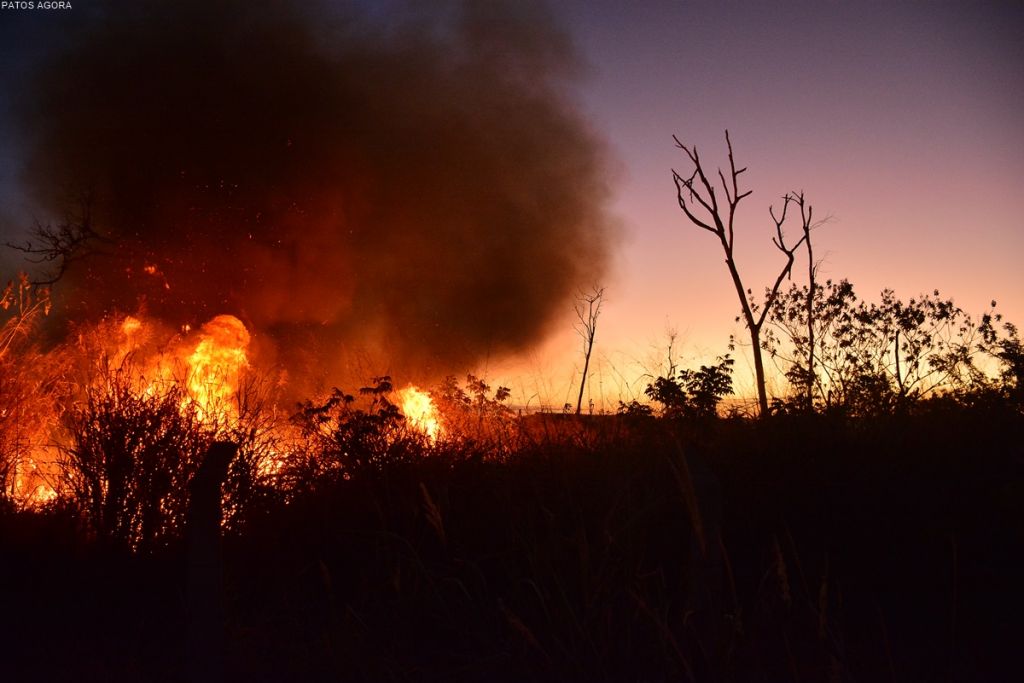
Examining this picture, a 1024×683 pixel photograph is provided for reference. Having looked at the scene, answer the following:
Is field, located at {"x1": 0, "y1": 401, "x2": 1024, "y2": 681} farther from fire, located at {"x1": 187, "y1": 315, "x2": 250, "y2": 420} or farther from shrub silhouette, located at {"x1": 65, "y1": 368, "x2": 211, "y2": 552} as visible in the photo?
fire, located at {"x1": 187, "y1": 315, "x2": 250, "y2": 420}

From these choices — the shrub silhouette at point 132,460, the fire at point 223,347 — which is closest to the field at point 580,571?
the shrub silhouette at point 132,460

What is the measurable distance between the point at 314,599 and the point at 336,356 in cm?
1437

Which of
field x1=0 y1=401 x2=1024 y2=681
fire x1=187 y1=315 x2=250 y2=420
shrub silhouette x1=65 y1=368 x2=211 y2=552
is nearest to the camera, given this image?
field x1=0 y1=401 x2=1024 y2=681

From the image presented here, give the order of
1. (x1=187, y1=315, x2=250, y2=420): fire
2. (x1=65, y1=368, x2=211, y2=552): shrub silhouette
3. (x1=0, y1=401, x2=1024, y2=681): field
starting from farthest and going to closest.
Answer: (x1=187, y1=315, x2=250, y2=420): fire < (x1=65, y1=368, x2=211, y2=552): shrub silhouette < (x1=0, y1=401, x2=1024, y2=681): field

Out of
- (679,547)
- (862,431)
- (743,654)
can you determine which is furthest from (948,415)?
(743,654)

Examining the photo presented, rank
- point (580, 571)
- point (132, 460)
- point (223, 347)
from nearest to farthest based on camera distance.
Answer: point (580, 571) < point (132, 460) < point (223, 347)

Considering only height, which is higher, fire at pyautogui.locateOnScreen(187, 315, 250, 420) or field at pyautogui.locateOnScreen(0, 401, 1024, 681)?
fire at pyautogui.locateOnScreen(187, 315, 250, 420)

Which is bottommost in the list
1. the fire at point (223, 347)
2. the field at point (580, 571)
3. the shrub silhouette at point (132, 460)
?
the field at point (580, 571)

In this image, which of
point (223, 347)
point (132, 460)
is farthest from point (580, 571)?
point (223, 347)

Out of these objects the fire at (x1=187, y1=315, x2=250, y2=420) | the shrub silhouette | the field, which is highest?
the fire at (x1=187, y1=315, x2=250, y2=420)

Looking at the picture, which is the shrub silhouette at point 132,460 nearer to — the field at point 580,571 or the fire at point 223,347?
the field at point 580,571

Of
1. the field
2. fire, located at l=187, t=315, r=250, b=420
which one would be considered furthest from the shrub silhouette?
fire, located at l=187, t=315, r=250, b=420

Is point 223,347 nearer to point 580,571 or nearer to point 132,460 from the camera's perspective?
point 132,460

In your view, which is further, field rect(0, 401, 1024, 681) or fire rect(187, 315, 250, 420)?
fire rect(187, 315, 250, 420)
